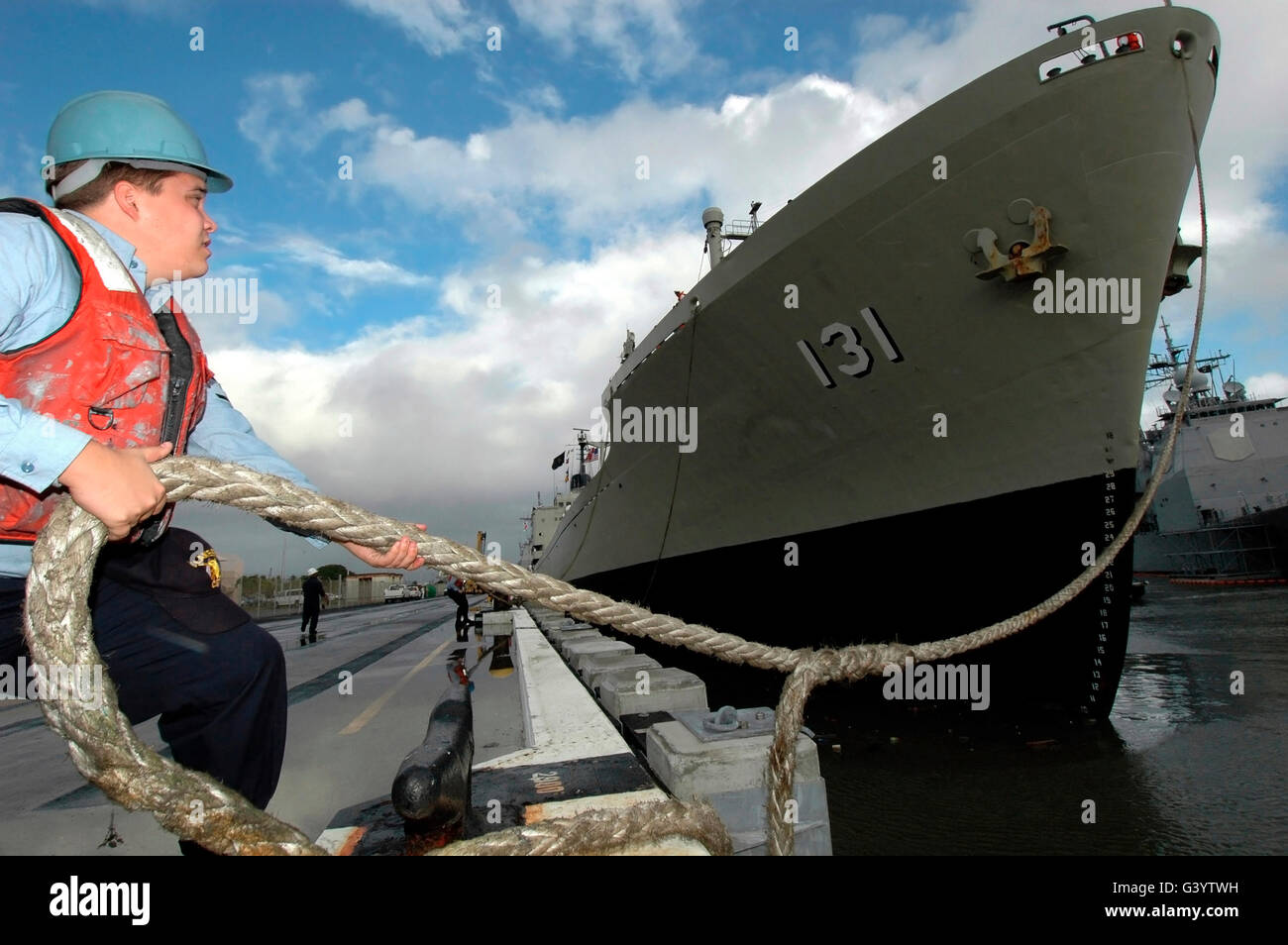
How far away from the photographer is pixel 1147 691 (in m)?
6.66

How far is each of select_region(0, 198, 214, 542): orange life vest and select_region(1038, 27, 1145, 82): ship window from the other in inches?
238

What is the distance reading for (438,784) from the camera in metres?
1.44

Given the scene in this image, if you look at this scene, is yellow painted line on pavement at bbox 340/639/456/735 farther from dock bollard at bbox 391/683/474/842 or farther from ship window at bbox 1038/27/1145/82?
ship window at bbox 1038/27/1145/82

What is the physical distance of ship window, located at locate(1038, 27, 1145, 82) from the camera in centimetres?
441

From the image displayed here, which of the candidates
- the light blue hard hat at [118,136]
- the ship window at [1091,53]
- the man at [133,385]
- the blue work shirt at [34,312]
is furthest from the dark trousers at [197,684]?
the ship window at [1091,53]

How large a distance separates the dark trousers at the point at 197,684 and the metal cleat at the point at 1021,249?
219 inches

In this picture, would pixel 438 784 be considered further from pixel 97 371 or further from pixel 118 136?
pixel 118 136

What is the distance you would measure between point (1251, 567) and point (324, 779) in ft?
105

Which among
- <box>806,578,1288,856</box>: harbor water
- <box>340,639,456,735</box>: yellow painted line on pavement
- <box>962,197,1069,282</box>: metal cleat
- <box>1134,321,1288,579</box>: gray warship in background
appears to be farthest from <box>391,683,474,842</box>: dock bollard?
<box>1134,321,1288,579</box>: gray warship in background

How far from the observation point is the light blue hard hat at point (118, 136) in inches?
52.9

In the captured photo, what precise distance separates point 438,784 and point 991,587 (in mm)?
5259

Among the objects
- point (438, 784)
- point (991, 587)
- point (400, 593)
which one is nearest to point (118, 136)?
point (438, 784)
